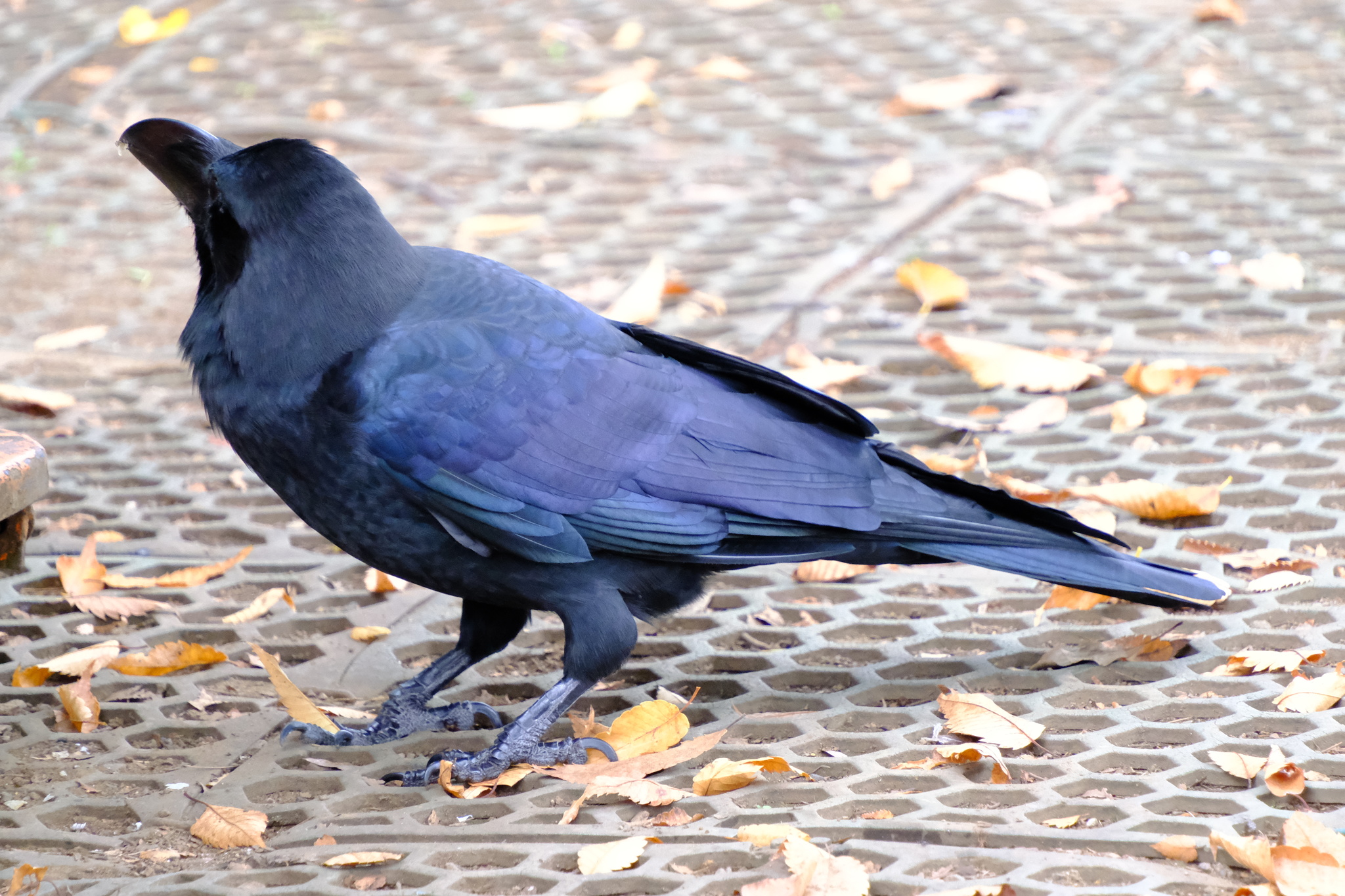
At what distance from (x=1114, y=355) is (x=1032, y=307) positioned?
0.37m

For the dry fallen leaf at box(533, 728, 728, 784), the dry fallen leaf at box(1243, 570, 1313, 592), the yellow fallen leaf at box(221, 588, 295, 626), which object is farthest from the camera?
the yellow fallen leaf at box(221, 588, 295, 626)

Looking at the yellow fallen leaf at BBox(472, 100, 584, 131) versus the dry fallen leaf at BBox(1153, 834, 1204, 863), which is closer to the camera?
the dry fallen leaf at BBox(1153, 834, 1204, 863)

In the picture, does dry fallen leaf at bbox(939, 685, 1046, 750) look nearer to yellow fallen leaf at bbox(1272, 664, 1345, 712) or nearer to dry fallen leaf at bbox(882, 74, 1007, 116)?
yellow fallen leaf at bbox(1272, 664, 1345, 712)

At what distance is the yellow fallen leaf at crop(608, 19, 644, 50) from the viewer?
19.8 feet

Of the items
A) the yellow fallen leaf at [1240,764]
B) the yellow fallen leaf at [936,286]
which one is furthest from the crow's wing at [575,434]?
the yellow fallen leaf at [936,286]

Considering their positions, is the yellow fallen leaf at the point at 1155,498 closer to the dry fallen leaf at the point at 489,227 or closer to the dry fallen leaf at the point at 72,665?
the dry fallen leaf at the point at 72,665

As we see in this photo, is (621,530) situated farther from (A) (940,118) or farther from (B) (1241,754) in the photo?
(A) (940,118)

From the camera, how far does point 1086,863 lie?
6.53ft

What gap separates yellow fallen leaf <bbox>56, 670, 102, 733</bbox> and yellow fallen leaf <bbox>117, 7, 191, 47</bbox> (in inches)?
162

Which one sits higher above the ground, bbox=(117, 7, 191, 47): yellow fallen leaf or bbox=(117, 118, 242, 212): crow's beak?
bbox=(117, 118, 242, 212): crow's beak

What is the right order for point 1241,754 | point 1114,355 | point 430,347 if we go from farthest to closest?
point 1114,355
point 430,347
point 1241,754

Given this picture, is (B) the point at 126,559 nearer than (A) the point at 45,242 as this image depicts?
Yes

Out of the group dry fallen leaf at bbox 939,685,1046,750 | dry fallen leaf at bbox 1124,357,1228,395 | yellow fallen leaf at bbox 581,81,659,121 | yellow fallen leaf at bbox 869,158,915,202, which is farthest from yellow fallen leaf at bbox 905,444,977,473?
yellow fallen leaf at bbox 581,81,659,121

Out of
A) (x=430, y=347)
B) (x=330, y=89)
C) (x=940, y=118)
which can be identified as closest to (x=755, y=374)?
(x=430, y=347)
